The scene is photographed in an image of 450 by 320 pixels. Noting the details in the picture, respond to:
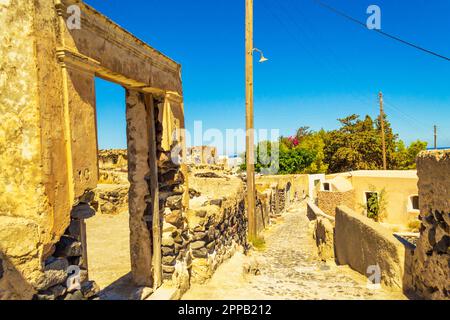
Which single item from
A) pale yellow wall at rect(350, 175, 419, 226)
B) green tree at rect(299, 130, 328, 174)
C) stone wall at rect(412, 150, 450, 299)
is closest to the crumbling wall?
stone wall at rect(412, 150, 450, 299)

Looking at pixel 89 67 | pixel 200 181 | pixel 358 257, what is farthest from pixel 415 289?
A: pixel 200 181

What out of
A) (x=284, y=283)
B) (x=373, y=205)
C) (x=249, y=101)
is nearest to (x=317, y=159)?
(x=373, y=205)

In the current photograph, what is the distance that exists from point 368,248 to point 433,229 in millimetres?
1919

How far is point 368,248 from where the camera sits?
Answer: 6.16 meters

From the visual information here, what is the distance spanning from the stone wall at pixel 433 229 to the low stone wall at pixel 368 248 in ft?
0.98

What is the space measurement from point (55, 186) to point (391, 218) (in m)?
14.9

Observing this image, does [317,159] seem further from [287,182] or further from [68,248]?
[68,248]

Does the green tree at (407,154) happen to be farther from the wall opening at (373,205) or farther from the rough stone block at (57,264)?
the rough stone block at (57,264)

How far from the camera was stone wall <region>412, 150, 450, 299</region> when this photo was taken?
4.06 metres

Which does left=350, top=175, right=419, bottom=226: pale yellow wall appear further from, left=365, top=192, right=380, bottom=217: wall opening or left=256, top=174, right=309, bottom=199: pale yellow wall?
left=256, top=174, right=309, bottom=199: pale yellow wall

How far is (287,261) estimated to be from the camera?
350 inches

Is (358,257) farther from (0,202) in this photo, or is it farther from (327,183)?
(327,183)

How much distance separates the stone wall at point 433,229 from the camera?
4.06 m

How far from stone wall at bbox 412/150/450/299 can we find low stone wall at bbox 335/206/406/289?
299mm
